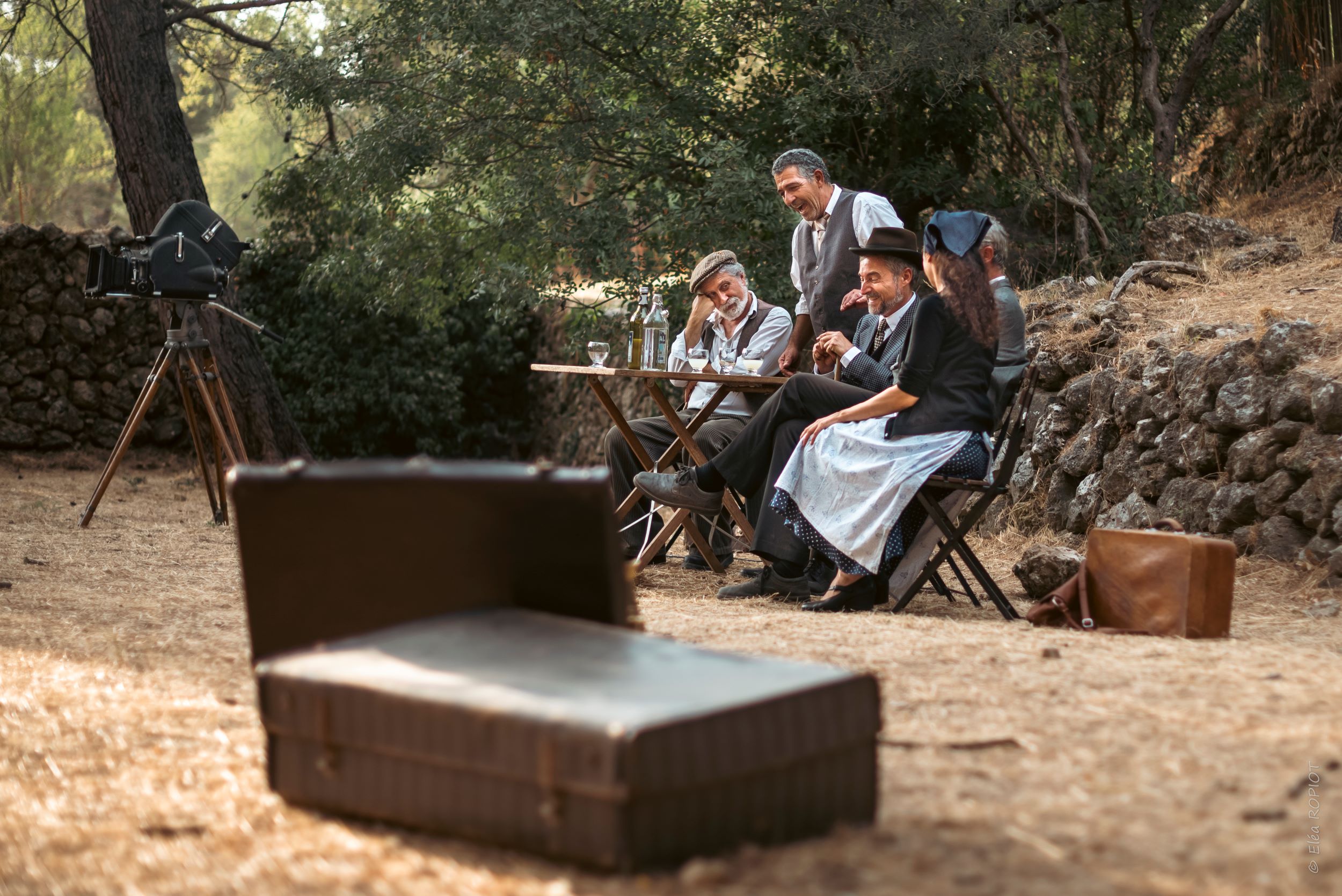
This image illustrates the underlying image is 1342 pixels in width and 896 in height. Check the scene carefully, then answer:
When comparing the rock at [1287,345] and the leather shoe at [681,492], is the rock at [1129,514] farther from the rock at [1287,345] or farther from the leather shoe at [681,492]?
the leather shoe at [681,492]

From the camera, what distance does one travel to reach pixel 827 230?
554 centimetres

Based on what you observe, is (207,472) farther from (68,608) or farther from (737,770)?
(737,770)

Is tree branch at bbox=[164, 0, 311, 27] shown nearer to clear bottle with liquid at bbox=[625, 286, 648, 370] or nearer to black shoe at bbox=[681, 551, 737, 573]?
clear bottle with liquid at bbox=[625, 286, 648, 370]

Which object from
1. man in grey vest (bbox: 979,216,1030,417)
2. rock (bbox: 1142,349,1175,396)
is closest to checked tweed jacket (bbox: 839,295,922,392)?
man in grey vest (bbox: 979,216,1030,417)

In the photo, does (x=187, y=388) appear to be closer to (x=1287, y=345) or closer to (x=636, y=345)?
(x=636, y=345)

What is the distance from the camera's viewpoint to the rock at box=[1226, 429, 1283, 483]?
5031 mm

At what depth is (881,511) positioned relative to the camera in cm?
429

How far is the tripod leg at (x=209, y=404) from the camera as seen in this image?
6.43m

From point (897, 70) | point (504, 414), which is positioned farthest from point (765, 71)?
point (504, 414)

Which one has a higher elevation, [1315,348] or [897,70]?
[897,70]

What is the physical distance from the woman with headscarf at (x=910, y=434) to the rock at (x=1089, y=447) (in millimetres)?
1958

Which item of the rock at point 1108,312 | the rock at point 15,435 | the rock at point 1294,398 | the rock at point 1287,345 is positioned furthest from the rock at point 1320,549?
the rock at point 15,435

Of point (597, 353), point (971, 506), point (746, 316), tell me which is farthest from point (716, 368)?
point (971, 506)

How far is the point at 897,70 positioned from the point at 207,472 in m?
4.92
